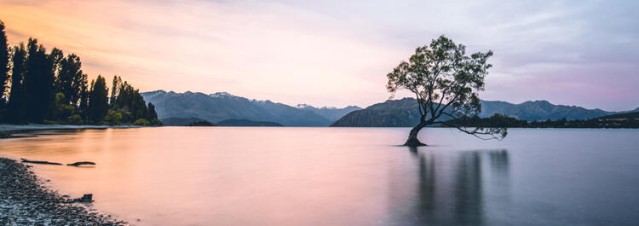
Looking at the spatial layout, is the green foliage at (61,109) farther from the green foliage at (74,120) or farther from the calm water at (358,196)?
the calm water at (358,196)

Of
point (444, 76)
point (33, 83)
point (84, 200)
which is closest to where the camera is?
point (84, 200)

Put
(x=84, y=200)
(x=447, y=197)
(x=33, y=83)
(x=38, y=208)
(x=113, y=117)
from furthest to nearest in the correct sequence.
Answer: (x=113, y=117) → (x=33, y=83) → (x=447, y=197) → (x=84, y=200) → (x=38, y=208)

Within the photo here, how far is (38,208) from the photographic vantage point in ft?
55.8

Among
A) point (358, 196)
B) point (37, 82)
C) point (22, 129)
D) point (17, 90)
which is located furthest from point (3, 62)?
point (358, 196)

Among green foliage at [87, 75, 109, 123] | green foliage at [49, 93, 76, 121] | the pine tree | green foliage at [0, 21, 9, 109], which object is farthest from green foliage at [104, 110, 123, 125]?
green foliage at [0, 21, 9, 109]

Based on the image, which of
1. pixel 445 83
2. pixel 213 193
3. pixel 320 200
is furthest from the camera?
pixel 445 83

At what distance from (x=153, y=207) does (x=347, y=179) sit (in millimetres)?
17114

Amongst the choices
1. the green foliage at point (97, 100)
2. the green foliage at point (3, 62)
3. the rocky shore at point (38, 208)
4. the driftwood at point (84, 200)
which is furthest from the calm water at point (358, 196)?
the green foliage at point (97, 100)

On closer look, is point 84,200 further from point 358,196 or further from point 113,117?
point 113,117

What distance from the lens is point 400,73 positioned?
72000 millimetres

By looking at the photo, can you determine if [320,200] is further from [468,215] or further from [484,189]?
[484,189]

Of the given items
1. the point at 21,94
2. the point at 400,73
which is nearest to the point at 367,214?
the point at 400,73

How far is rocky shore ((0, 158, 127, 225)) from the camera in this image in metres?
14.9

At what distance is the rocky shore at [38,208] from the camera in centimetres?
1488
